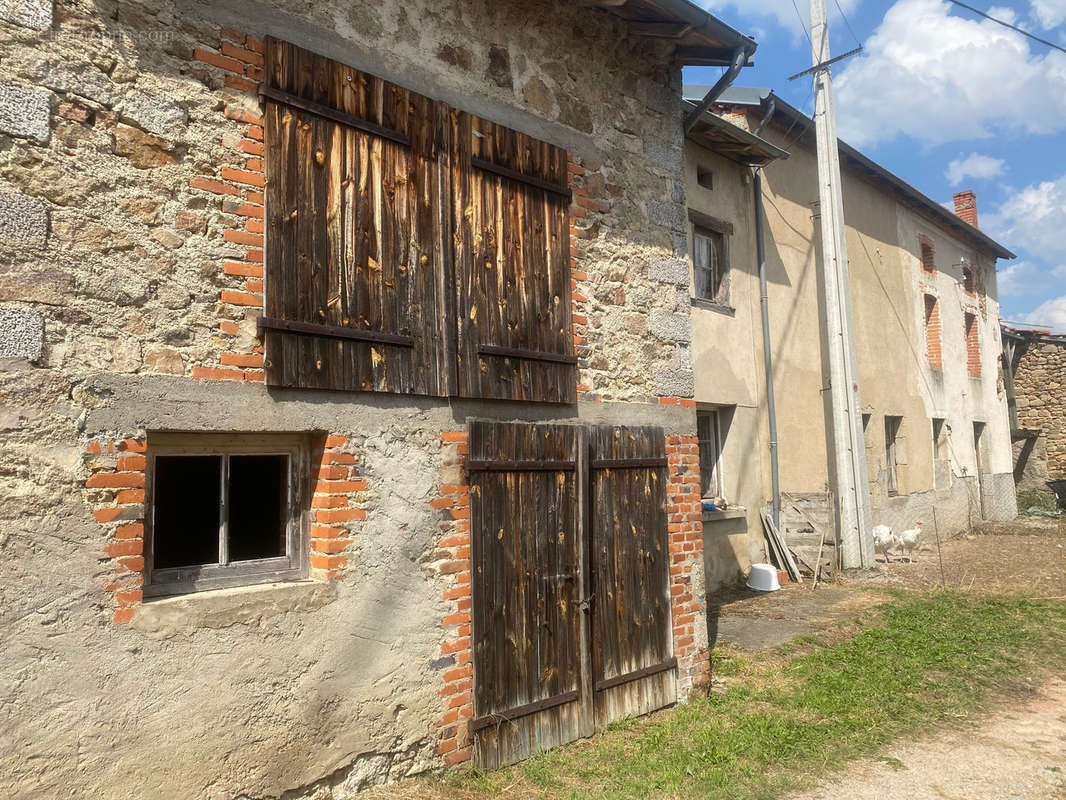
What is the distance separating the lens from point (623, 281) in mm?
5691

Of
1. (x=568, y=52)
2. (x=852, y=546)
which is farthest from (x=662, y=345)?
(x=852, y=546)

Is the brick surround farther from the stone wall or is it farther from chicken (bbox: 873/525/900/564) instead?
the stone wall

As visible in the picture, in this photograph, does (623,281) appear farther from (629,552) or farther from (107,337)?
(107,337)

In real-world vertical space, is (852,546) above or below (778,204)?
below

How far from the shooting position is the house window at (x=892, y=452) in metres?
14.1

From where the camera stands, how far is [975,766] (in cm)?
475

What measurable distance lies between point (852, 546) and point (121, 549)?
970 cm

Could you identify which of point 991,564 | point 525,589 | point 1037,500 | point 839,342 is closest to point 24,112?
point 525,589

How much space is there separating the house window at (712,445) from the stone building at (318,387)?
4326 mm

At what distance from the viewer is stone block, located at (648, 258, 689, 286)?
19.4 ft

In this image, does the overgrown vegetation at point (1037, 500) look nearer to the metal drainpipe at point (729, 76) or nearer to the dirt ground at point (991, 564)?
the dirt ground at point (991, 564)

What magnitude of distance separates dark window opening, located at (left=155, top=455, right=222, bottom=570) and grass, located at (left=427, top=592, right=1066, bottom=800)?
5.91 feet

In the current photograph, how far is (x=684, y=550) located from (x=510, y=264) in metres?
2.47

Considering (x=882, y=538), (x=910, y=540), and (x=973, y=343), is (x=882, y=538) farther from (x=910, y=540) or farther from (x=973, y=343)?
(x=973, y=343)
